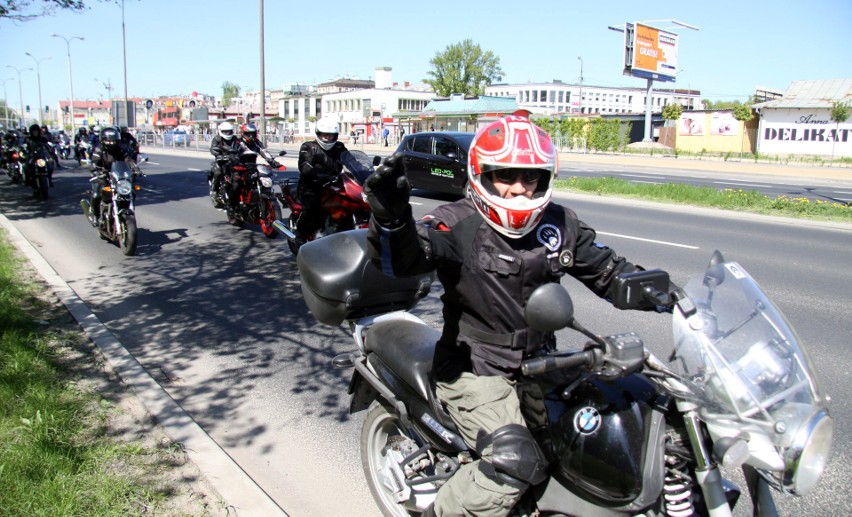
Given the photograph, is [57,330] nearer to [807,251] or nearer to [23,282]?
[23,282]

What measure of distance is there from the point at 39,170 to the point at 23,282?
31.2ft

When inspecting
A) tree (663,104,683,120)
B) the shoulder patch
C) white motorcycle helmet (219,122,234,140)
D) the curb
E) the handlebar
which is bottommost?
the curb

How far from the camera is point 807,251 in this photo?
Answer: 32.5ft

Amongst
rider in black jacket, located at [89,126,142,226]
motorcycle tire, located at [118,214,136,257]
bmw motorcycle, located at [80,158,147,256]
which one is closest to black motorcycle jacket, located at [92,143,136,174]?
rider in black jacket, located at [89,126,142,226]

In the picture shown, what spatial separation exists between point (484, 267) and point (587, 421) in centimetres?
67

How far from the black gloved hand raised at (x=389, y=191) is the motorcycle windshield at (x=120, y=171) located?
803 centimetres

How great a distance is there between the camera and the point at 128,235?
8977 mm

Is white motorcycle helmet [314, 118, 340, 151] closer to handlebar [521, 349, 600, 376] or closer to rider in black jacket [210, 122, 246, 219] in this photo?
rider in black jacket [210, 122, 246, 219]

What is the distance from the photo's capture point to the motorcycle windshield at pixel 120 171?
9.12 metres

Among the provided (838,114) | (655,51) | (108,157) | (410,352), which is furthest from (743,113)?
(410,352)

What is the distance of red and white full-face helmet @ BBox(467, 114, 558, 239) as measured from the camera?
2373 millimetres

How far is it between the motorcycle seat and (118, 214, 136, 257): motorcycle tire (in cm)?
693

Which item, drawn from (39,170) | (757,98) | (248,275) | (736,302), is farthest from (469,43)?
(736,302)

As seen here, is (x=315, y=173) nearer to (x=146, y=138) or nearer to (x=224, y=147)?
(x=224, y=147)
